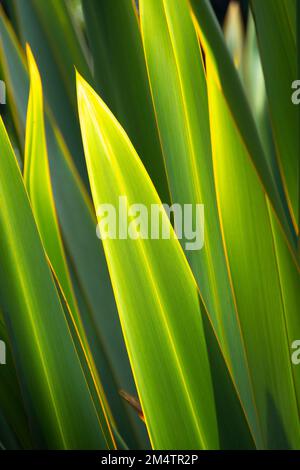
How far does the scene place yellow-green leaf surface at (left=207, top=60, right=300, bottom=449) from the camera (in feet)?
1.27

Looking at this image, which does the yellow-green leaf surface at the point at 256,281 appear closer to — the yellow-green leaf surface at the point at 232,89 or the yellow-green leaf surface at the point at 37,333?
the yellow-green leaf surface at the point at 232,89

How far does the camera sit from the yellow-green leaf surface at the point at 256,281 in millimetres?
386

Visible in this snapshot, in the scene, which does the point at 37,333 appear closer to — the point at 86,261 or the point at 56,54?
the point at 86,261

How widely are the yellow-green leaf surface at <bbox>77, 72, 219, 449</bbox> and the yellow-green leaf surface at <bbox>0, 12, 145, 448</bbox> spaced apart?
0.63 ft

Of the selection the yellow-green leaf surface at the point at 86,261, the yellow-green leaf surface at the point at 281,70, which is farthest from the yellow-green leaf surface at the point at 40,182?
the yellow-green leaf surface at the point at 281,70

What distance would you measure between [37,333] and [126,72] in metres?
0.24

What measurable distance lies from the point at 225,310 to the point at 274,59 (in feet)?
0.70

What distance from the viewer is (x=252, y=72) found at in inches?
36.1

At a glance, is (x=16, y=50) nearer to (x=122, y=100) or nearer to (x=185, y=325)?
(x=122, y=100)

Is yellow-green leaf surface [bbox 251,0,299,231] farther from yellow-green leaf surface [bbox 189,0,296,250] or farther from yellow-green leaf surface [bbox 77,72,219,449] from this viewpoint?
yellow-green leaf surface [bbox 77,72,219,449]

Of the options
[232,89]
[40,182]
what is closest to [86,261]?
[40,182]

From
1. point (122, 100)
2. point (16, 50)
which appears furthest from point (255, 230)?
point (16, 50)

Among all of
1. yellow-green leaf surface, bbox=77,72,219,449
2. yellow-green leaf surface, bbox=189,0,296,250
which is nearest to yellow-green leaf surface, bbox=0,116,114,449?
yellow-green leaf surface, bbox=77,72,219,449

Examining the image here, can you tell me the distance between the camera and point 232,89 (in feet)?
1.32
